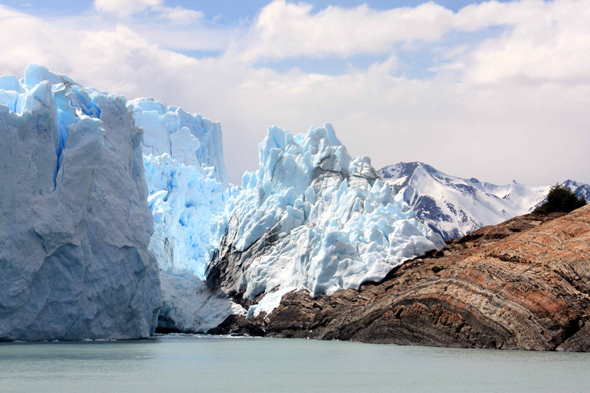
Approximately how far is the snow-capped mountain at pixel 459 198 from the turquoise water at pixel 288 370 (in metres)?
102

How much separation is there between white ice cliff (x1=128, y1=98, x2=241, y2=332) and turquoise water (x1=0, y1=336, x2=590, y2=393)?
50.9ft

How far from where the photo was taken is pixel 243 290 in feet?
132

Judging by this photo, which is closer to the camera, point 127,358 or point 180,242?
point 127,358

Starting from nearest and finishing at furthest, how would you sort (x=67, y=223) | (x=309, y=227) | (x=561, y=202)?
(x=67, y=223)
(x=561, y=202)
(x=309, y=227)

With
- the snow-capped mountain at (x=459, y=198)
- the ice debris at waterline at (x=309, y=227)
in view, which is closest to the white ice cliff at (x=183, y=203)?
the ice debris at waterline at (x=309, y=227)

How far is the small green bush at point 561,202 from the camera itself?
35.1 meters

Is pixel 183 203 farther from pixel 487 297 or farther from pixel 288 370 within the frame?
pixel 288 370

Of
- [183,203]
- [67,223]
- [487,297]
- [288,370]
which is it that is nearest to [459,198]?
[183,203]

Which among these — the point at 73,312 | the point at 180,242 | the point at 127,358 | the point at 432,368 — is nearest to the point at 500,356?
the point at 432,368

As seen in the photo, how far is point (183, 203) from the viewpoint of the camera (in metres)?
50.8

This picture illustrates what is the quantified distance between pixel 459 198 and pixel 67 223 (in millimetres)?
122799

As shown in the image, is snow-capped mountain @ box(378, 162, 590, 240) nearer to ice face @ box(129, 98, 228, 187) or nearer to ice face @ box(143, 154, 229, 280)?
ice face @ box(129, 98, 228, 187)

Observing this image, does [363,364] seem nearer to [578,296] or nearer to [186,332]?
[578,296]

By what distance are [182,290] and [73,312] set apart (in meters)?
14.8
